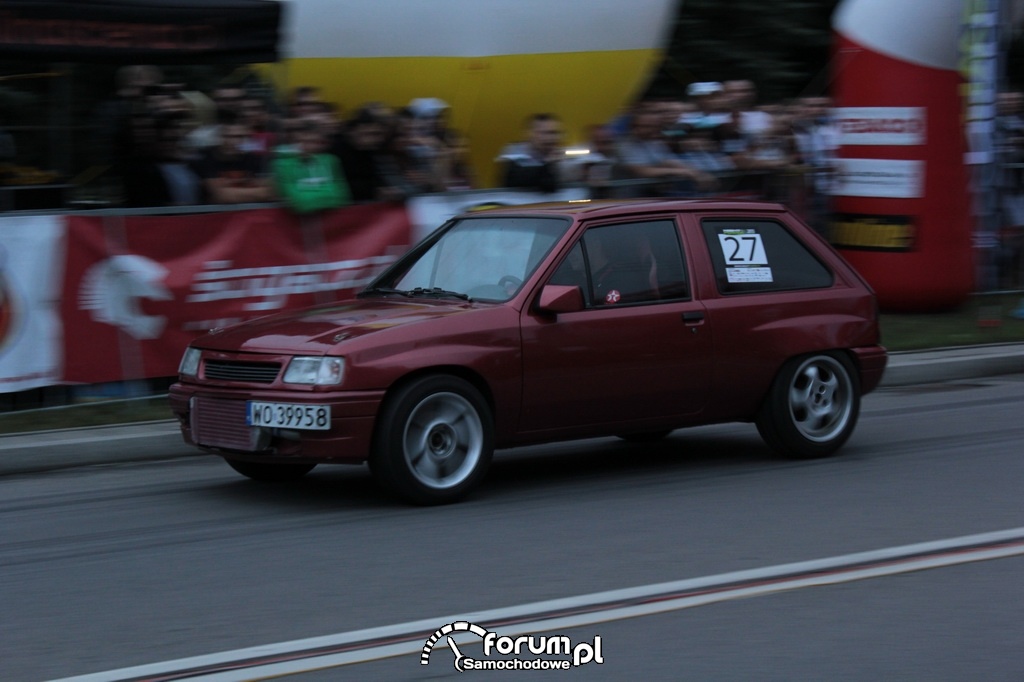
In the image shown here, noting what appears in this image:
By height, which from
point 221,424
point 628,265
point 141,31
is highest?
point 141,31

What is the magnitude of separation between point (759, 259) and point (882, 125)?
23.5 ft

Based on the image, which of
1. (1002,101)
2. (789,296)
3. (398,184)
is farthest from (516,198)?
(1002,101)

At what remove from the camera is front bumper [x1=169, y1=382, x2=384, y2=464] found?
717 cm

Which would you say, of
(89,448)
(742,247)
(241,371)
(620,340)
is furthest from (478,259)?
(89,448)

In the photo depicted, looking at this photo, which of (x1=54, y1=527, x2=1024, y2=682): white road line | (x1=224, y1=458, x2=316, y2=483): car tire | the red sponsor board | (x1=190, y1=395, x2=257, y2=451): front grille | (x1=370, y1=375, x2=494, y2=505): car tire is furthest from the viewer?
the red sponsor board

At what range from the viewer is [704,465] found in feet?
29.0

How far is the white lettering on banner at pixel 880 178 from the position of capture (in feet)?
49.4

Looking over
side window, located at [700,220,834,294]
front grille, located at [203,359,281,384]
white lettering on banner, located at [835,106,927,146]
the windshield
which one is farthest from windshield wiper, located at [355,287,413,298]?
white lettering on banner, located at [835,106,927,146]

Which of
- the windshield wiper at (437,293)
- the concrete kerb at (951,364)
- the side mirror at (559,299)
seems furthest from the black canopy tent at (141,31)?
the concrete kerb at (951,364)

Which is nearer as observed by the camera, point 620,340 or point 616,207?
point 620,340

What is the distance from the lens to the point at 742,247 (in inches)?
344

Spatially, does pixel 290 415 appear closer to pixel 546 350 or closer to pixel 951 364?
pixel 546 350

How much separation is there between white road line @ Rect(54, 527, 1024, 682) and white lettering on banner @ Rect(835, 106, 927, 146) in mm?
8982

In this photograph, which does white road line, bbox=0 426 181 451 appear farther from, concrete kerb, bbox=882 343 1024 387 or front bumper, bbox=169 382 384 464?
concrete kerb, bbox=882 343 1024 387
